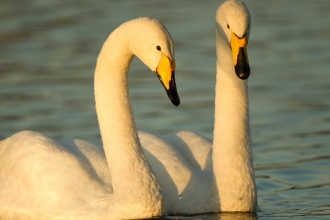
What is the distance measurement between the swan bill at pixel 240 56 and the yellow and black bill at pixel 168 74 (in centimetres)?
81

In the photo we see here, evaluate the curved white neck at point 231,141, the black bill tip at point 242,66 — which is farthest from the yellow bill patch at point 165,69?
the curved white neck at point 231,141

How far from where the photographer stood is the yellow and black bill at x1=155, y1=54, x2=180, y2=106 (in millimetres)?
8812

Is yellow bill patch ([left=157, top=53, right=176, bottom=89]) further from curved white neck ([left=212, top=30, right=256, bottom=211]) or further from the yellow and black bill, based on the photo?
curved white neck ([left=212, top=30, right=256, bottom=211])

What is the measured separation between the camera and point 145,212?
940 cm

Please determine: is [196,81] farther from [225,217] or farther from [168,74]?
[168,74]

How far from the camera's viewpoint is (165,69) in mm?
8828

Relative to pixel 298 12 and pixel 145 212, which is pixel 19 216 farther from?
pixel 298 12

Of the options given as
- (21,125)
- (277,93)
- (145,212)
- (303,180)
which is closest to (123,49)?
(145,212)

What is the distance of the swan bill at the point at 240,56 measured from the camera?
9391mm

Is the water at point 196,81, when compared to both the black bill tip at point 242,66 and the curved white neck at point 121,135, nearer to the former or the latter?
the curved white neck at point 121,135

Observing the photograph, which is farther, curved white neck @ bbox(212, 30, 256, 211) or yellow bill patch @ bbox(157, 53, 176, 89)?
curved white neck @ bbox(212, 30, 256, 211)

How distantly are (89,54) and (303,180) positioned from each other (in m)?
7.35

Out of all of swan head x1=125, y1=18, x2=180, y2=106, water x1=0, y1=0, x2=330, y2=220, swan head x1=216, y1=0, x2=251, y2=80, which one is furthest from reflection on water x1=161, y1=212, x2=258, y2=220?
swan head x1=125, y1=18, x2=180, y2=106

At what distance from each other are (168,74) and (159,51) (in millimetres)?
214
